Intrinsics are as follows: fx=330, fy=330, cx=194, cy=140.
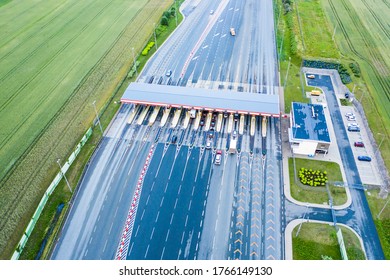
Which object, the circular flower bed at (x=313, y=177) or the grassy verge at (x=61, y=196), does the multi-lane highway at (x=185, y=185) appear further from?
the circular flower bed at (x=313, y=177)

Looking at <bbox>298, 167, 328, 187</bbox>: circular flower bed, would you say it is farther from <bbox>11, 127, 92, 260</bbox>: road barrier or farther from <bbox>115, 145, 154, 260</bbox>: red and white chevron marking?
<bbox>11, 127, 92, 260</bbox>: road barrier

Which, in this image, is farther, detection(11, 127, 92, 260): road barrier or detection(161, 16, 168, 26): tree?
detection(161, 16, 168, 26): tree

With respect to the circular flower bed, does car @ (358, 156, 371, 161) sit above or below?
above

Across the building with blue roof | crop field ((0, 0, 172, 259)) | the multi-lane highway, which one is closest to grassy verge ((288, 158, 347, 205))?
the multi-lane highway

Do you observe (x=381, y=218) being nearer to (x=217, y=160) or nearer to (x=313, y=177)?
(x=313, y=177)

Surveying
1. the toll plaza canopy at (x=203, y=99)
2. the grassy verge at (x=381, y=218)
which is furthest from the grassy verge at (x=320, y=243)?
the toll plaza canopy at (x=203, y=99)

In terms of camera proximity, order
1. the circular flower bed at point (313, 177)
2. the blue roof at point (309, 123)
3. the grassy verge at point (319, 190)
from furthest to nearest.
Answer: the blue roof at point (309, 123)
the circular flower bed at point (313, 177)
the grassy verge at point (319, 190)
